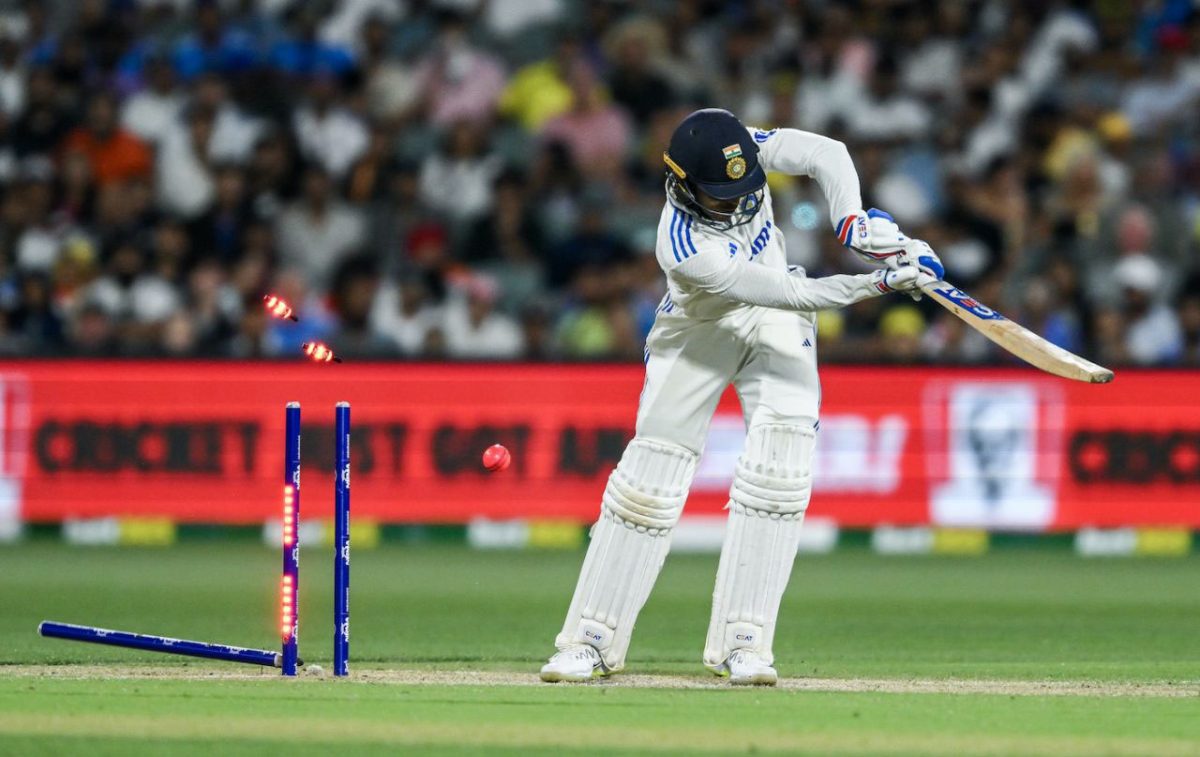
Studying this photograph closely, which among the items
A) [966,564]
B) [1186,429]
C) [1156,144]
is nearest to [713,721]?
[966,564]

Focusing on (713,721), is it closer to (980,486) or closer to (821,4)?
(980,486)

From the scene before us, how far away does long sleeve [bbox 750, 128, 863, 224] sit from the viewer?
6.86 metres

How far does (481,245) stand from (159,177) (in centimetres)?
246

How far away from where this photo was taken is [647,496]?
269 inches

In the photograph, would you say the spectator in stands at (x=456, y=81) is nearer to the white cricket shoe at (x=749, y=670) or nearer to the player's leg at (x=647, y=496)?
the player's leg at (x=647, y=496)

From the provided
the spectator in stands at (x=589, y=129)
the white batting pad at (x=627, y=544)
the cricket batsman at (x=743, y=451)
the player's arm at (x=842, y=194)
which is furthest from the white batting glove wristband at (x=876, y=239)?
the spectator in stands at (x=589, y=129)

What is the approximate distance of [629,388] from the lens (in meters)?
12.8

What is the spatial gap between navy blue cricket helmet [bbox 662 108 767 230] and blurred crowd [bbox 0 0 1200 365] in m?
6.12

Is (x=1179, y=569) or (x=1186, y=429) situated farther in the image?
(x=1186, y=429)

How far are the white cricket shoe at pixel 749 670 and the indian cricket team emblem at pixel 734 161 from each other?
1.59m

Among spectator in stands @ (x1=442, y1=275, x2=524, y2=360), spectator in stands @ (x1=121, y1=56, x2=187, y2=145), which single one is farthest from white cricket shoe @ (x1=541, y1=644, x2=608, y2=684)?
spectator in stands @ (x1=121, y1=56, x2=187, y2=145)

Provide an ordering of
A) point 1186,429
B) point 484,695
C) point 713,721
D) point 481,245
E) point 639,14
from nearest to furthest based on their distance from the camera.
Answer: point 713,721
point 484,695
point 1186,429
point 481,245
point 639,14

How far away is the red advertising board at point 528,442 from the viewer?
12586 millimetres

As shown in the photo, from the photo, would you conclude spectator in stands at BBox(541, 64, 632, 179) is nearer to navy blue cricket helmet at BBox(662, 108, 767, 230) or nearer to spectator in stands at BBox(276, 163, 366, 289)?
spectator in stands at BBox(276, 163, 366, 289)
